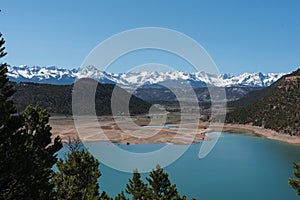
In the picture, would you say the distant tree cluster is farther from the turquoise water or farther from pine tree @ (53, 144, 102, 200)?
pine tree @ (53, 144, 102, 200)

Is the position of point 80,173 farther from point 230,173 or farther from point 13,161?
point 230,173

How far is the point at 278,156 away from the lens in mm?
76875

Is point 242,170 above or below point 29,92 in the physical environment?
below

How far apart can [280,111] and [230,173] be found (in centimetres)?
8077

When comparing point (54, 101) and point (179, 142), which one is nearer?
point (179, 142)

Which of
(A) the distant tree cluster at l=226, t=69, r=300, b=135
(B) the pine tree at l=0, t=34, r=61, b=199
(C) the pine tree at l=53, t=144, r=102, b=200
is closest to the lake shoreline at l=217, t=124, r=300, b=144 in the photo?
(A) the distant tree cluster at l=226, t=69, r=300, b=135

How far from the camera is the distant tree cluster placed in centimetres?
11243

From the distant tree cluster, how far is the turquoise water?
2306cm

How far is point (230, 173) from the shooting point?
191 feet

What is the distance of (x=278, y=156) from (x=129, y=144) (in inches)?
1535

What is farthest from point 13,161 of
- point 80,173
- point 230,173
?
point 230,173

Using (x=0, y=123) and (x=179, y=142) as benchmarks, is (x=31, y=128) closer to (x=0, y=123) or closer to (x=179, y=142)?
(x=0, y=123)

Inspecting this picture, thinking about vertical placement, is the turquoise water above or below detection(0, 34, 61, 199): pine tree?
below

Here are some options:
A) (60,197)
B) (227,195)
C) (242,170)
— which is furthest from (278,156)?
(60,197)
